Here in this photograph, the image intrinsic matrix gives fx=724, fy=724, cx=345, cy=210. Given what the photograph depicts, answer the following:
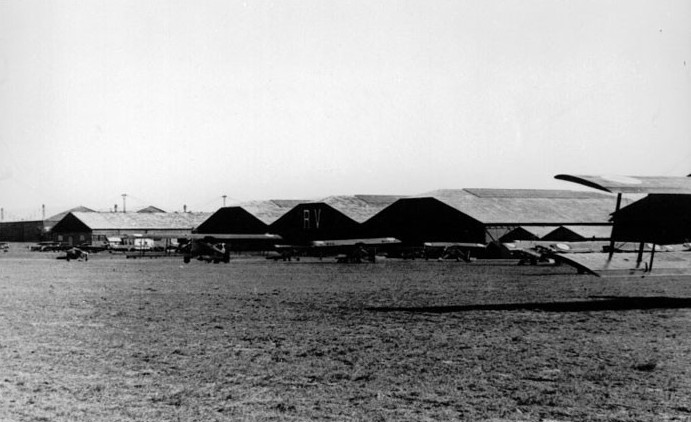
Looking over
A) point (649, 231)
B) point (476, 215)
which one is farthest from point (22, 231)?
point (649, 231)

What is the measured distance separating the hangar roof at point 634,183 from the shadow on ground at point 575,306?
3136 mm

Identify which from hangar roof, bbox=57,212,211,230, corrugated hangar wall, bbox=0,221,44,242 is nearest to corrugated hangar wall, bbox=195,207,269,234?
hangar roof, bbox=57,212,211,230

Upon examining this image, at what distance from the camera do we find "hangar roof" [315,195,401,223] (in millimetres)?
82125

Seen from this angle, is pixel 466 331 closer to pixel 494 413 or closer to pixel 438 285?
pixel 494 413

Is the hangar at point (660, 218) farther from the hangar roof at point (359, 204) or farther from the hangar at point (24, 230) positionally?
the hangar at point (24, 230)

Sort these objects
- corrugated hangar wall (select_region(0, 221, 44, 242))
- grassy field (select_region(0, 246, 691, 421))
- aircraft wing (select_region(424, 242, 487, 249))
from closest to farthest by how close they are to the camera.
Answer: grassy field (select_region(0, 246, 691, 421)), aircraft wing (select_region(424, 242, 487, 249)), corrugated hangar wall (select_region(0, 221, 44, 242))

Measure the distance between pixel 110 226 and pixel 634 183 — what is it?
365 feet

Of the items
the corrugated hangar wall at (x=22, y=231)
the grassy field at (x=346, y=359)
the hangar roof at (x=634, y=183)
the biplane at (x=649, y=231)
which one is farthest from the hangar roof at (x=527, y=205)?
the corrugated hangar wall at (x=22, y=231)

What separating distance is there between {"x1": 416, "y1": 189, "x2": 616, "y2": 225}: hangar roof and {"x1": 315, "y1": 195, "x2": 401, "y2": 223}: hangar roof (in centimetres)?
896

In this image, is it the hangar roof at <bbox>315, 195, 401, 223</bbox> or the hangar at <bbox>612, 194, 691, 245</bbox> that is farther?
the hangar roof at <bbox>315, 195, 401, 223</bbox>

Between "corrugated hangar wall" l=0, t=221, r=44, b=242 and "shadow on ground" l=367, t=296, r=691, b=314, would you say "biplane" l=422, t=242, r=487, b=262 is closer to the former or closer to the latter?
"shadow on ground" l=367, t=296, r=691, b=314

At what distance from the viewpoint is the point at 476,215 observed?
68.7 m

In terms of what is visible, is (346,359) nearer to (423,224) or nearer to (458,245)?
(458,245)

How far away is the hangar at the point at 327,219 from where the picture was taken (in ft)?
264
